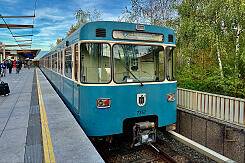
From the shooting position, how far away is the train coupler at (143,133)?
4.99 m

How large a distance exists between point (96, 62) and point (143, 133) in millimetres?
1940

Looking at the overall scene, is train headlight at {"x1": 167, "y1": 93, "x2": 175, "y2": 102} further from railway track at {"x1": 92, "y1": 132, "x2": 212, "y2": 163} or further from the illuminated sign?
the illuminated sign

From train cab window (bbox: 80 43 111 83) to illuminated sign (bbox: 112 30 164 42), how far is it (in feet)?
1.18

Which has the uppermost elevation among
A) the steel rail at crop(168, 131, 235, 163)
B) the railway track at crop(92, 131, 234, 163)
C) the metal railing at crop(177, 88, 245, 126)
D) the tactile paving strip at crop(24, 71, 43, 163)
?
the metal railing at crop(177, 88, 245, 126)

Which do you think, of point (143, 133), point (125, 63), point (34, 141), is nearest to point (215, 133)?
point (143, 133)

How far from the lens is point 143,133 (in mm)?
5016

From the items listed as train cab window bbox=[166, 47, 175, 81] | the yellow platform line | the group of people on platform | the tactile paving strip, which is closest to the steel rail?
train cab window bbox=[166, 47, 175, 81]

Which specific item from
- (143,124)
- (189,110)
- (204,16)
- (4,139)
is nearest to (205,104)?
(189,110)

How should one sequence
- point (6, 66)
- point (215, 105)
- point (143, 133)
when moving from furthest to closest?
point (6, 66) < point (215, 105) < point (143, 133)

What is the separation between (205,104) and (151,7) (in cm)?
1287

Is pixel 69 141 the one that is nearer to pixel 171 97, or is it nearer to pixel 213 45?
pixel 171 97

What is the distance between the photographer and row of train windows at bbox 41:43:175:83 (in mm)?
4805

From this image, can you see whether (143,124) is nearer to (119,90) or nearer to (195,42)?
(119,90)

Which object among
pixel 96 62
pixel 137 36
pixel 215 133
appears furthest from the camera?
pixel 215 133
